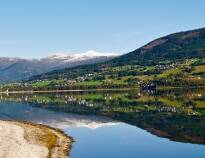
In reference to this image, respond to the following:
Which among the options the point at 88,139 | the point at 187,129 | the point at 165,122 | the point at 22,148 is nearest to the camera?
the point at 22,148

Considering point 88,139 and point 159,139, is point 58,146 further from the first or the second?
point 159,139

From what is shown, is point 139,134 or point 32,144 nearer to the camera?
point 32,144

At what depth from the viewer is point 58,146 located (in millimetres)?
92188

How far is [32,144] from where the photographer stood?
9100 centimetres

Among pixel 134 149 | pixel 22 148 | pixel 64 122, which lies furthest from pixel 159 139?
pixel 64 122

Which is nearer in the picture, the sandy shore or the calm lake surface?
the sandy shore

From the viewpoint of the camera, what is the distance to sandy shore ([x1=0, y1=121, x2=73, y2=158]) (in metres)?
78.7

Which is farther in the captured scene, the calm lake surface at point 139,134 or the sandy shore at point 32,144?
the calm lake surface at point 139,134

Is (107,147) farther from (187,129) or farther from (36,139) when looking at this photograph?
(187,129)

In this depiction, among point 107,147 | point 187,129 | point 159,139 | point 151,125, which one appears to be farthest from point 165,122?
point 107,147

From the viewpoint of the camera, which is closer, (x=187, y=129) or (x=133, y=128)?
(x=187, y=129)

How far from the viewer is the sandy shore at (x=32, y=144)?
258 ft

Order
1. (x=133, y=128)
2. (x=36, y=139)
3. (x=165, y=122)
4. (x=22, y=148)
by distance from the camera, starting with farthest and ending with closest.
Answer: (x=165, y=122) → (x=133, y=128) → (x=36, y=139) → (x=22, y=148)

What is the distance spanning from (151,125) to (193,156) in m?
50.0
